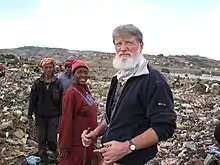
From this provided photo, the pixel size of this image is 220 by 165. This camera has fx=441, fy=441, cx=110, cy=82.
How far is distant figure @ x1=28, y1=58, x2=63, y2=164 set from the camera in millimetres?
5691

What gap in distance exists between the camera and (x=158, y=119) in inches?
88.7

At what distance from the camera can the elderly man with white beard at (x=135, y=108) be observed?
2.26 m

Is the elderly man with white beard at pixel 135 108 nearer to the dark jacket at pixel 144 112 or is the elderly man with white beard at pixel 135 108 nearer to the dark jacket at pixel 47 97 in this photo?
the dark jacket at pixel 144 112

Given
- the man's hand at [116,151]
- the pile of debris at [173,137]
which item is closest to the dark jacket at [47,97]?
the pile of debris at [173,137]

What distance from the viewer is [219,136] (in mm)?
3199

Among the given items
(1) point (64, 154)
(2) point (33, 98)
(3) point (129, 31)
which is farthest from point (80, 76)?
(3) point (129, 31)

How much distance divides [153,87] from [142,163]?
16.6 inches

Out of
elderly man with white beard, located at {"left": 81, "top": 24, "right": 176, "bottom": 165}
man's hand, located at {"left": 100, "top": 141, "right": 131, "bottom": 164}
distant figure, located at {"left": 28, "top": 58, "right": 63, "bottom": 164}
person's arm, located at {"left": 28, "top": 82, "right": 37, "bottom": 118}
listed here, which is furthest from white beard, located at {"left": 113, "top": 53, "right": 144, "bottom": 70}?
person's arm, located at {"left": 28, "top": 82, "right": 37, "bottom": 118}

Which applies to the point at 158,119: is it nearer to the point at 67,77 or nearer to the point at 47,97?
the point at 47,97

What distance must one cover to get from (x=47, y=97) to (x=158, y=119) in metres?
3.64

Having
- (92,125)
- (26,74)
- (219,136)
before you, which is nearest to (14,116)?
(92,125)

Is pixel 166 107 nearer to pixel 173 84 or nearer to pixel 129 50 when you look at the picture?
pixel 129 50

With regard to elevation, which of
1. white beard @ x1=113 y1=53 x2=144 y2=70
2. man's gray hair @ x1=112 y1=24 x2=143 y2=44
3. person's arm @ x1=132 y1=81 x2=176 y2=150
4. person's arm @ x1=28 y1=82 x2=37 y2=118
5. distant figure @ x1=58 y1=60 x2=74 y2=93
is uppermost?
man's gray hair @ x1=112 y1=24 x2=143 y2=44

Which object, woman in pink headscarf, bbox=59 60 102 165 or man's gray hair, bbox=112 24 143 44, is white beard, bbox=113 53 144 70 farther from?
woman in pink headscarf, bbox=59 60 102 165
